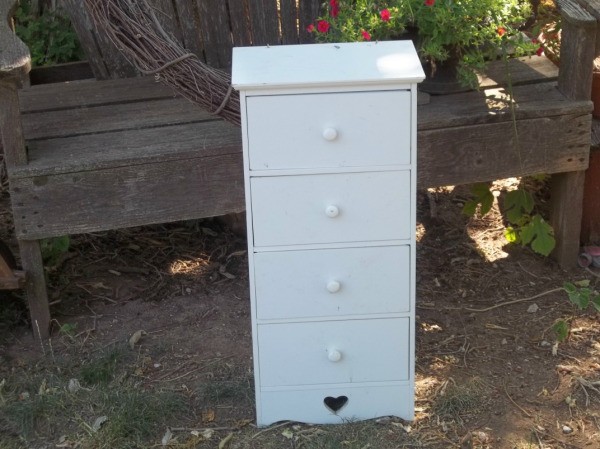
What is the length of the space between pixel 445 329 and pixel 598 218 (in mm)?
943

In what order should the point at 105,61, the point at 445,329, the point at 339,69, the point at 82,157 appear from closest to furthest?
the point at 339,69, the point at 82,157, the point at 445,329, the point at 105,61

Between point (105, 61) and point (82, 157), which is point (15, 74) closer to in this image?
point (82, 157)

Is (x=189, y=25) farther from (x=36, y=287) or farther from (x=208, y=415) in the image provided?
(x=208, y=415)

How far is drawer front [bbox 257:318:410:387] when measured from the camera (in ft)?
8.86

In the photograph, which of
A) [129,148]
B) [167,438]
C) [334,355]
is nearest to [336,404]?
[334,355]

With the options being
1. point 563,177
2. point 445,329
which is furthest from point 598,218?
point 445,329

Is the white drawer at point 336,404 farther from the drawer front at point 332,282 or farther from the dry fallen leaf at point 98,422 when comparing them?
the dry fallen leaf at point 98,422

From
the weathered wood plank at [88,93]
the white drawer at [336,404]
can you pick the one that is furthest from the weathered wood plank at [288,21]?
the white drawer at [336,404]

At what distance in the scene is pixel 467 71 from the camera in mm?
3414

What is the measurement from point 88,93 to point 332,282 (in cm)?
174

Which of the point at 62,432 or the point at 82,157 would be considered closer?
the point at 62,432

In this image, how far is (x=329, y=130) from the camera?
2461 mm

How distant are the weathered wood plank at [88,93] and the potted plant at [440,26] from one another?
84 centimetres

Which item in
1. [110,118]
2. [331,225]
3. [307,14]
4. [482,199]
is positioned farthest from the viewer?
[307,14]
